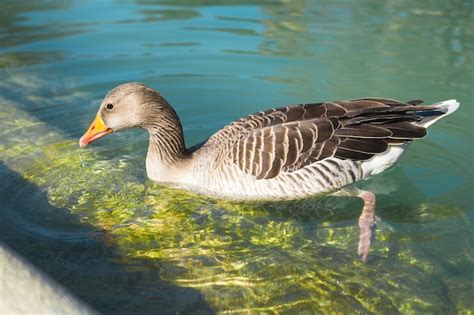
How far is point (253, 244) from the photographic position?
5543mm

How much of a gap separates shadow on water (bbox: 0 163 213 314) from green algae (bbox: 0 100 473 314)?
0.11 metres

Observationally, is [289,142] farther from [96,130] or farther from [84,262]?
[84,262]

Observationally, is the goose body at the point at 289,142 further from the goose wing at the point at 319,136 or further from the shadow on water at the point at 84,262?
the shadow on water at the point at 84,262

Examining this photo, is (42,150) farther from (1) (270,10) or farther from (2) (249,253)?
(1) (270,10)

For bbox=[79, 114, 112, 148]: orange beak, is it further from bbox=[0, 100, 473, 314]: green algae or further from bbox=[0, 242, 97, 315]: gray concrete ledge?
bbox=[0, 242, 97, 315]: gray concrete ledge

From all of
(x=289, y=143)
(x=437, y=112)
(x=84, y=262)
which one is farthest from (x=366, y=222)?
(x=84, y=262)

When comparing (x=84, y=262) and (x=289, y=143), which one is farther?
(x=289, y=143)

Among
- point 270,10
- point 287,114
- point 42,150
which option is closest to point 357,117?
point 287,114

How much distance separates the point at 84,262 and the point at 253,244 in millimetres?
1467

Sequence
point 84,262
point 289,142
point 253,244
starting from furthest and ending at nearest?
point 289,142 → point 253,244 → point 84,262

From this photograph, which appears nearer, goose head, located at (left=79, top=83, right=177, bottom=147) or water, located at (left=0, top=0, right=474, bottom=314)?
water, located at (left=0, top=0, right=474, bottom=314)

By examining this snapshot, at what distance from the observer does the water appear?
498 centimetres

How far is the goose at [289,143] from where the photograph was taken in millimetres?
5887

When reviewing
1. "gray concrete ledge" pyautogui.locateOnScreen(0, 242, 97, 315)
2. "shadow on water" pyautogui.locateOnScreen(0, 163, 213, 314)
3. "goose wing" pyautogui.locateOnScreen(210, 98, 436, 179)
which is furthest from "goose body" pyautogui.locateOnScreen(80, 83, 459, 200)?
"gray concrete ledge" pyautogui.locateOnScreen(0, 242, 97, 315)
